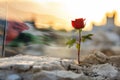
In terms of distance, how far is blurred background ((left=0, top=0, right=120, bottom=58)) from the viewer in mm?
3275

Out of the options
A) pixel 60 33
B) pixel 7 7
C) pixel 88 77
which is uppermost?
pixel 7 7

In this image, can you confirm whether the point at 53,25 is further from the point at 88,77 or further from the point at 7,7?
the point at 88,77

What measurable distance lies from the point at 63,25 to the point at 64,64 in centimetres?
64

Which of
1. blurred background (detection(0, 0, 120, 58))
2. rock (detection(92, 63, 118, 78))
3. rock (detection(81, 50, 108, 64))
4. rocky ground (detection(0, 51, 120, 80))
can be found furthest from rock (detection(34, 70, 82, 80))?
blurred background (detection(0, 0, 120, 58))

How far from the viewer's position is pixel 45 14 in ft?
10.9

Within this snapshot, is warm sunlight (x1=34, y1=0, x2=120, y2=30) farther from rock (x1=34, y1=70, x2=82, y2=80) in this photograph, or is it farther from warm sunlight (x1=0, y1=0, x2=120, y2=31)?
rock (x1=34, y1=70, x2=82, y2=80)

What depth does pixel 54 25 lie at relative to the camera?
3307 mm

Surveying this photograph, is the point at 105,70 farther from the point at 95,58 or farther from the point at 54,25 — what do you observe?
the point at 54,25

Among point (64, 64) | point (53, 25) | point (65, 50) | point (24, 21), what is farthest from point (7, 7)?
point (64, 64)

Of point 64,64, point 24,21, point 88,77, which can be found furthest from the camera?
point 24,21

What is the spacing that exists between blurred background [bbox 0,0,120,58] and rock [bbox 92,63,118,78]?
1.72 feet

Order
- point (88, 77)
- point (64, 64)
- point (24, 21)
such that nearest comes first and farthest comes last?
point (88, 77), point (64, 64), point (24, 21)

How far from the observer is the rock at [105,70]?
2629mm

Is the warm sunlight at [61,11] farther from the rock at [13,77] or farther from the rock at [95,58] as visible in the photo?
the rock at [13,77]
